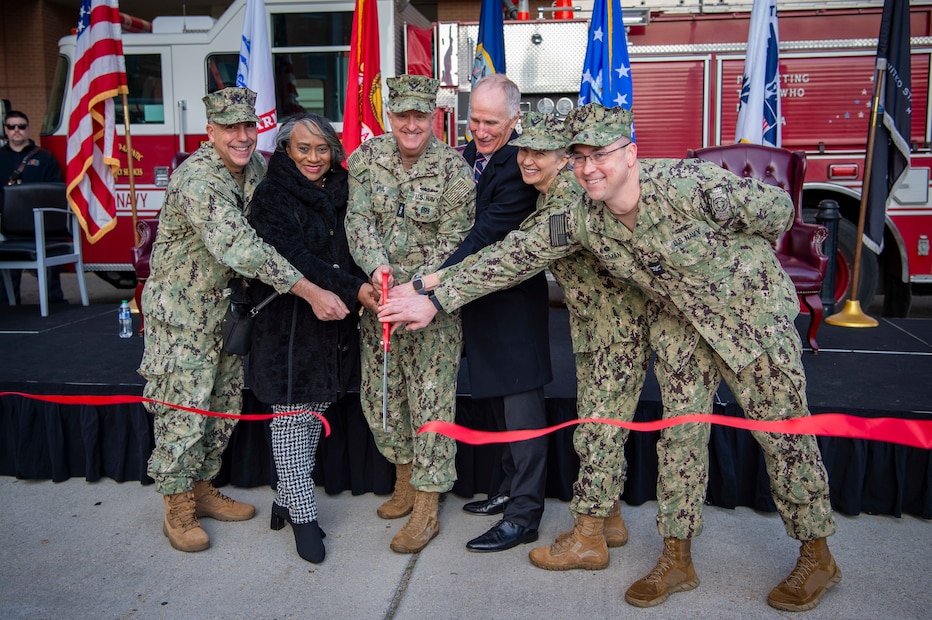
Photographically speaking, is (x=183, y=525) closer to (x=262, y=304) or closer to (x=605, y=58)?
(x=262, y=304)

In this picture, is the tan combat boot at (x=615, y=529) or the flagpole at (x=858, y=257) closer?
the tan combat boot at (x=615, y=529)

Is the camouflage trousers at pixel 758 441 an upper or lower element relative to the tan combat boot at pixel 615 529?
upper

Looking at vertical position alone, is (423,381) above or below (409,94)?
below

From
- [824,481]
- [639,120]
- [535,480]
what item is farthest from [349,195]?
[639,120]

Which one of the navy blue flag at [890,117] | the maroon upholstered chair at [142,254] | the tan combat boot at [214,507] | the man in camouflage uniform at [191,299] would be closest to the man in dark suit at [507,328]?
the man in camouflage uniform at [191,299]

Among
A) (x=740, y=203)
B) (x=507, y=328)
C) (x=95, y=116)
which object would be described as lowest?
(x=507, y=328)

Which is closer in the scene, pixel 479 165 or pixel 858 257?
pixel 479 165

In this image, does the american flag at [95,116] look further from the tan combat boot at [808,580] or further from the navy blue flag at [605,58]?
the tan combat boot at [808,580]

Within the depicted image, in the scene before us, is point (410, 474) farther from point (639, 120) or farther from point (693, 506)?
point (639, 120)

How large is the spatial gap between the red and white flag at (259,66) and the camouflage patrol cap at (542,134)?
3.93 meters

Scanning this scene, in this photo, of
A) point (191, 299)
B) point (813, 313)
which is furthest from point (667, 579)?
point (813, 313)

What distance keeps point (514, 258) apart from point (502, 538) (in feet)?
3.82

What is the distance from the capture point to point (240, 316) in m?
3.32

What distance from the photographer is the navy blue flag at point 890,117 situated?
624 centimetres
